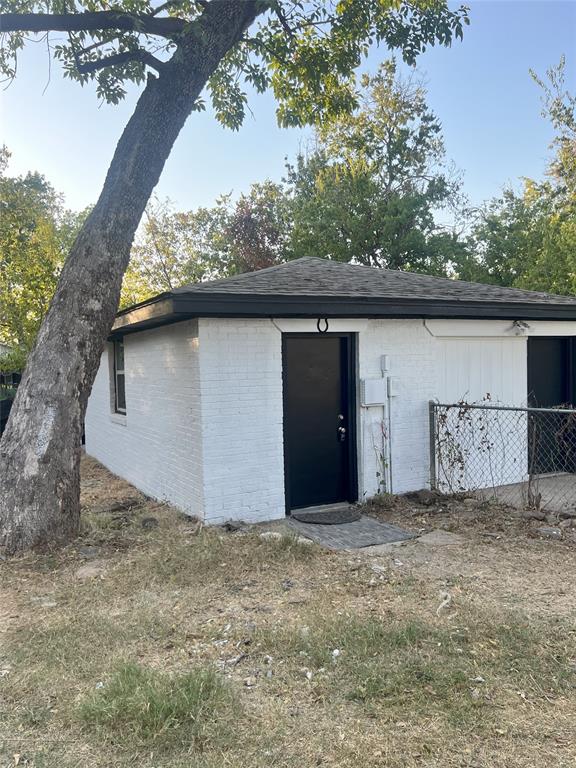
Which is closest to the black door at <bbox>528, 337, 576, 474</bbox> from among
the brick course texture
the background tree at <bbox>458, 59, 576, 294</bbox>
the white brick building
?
the white brick building

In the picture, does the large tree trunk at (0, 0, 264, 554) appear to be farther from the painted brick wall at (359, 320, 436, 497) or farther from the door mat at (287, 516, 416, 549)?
the painted brick wall at (359, 320, 436, 497)

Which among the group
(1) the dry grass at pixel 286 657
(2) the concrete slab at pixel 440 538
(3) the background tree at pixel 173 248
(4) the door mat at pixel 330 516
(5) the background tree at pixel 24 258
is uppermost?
(3) the background tree at pixel 173 248

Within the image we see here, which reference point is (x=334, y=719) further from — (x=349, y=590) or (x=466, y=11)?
(x=466, y=11)

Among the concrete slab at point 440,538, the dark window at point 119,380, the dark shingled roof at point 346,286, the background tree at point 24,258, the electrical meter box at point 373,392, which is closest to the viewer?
the concrete slab at point 440,538

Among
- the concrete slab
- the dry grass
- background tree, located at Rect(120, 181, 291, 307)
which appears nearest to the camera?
the dry grass

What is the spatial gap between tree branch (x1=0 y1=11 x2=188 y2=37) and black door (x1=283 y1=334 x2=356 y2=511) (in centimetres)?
363

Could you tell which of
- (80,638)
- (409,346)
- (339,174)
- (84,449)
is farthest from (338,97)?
(339,174)

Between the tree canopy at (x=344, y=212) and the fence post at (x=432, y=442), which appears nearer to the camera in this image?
Result: the fence post at (x=432, y=442)

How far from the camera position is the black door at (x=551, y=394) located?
8.40 m

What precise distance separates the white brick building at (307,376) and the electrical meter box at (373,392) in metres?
0.01

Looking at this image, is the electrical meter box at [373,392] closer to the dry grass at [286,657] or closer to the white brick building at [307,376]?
the white brick building at [307,376]

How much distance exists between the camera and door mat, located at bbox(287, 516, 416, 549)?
5.52 m

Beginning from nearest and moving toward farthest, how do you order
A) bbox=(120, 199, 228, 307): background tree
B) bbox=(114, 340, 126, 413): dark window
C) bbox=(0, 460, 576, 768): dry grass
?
1. bbox=(0, 460, 576, 768): dry grass
2. bbox=(114, 340, 126, 413): dark window
3. bbox=(120, 199, 228, 307): background tree

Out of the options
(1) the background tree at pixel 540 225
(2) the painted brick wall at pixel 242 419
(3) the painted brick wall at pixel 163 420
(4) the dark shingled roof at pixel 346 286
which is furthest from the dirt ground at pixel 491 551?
(1) the background tree at pixel 540 225
